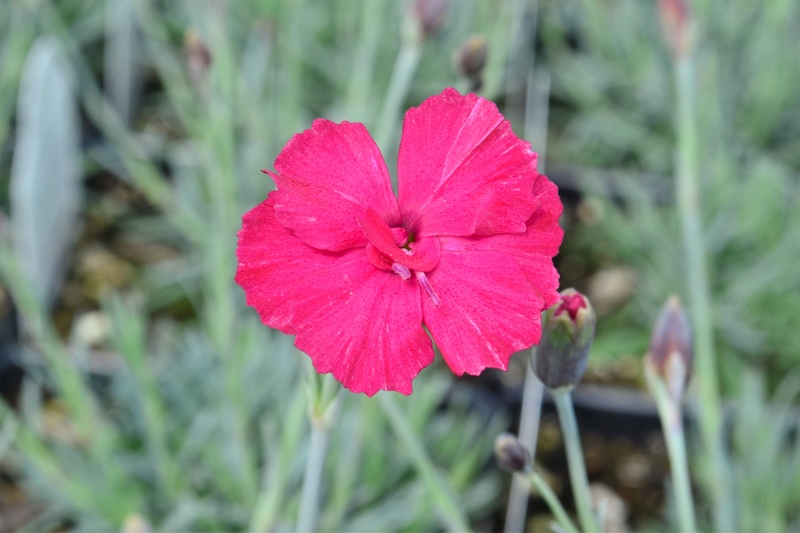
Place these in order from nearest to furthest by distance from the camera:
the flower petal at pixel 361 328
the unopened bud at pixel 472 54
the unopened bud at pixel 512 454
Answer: the flower petal at pixel 361 328 < the unopened bud at pixel 512 454 < the unopened bud at pixel 472 54

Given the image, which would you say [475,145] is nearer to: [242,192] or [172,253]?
[242,192]

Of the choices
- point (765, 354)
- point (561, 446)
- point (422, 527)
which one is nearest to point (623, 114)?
point (765, 354)

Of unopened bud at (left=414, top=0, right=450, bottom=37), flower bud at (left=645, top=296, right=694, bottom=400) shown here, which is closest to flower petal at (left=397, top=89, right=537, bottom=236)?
flower bud at (left=645, top=296, right=694, bottom=400)

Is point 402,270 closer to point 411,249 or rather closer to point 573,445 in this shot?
point 411,249

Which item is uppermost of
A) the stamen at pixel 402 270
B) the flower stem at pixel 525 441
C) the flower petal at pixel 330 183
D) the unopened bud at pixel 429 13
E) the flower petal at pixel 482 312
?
the unopened bud at pixel 429 13

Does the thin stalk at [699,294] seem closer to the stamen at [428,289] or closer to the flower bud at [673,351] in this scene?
the flower bud at [673,351]

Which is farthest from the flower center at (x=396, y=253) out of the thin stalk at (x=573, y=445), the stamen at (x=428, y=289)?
the thin stalk at (x=573, y=445)

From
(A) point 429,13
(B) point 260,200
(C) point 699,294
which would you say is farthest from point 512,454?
(B) point 260,200
